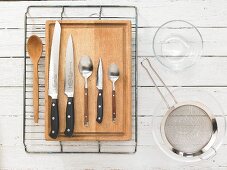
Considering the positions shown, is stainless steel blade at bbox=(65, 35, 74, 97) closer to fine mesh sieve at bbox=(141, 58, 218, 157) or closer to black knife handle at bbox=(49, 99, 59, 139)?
black knife handle at bbox=(49, 99, 59, 139)

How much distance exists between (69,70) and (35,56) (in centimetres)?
11

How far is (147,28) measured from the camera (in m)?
1.30

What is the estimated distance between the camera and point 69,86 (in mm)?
1232

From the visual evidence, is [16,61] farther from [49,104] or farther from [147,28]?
[147,28]

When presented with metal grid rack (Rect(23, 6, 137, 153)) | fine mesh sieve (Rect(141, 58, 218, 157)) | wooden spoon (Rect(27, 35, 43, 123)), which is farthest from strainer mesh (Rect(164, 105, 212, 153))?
wooden spoon (Rect(27, 35, 43, 123))

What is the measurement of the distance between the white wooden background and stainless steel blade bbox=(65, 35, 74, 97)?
14 centimetres

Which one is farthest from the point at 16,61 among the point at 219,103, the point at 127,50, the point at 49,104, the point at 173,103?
the point at 219,103

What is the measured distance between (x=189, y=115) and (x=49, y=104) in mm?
382

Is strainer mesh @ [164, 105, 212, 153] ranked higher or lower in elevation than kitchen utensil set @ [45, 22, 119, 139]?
lower

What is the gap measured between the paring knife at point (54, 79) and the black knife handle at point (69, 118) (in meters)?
0.03

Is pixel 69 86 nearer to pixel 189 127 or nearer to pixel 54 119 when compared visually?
pixel 54 119

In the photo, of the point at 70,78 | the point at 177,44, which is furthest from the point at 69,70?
the point at 177,44

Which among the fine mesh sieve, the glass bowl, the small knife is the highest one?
the glass bowl

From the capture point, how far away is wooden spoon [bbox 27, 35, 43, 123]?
4.09 ft
